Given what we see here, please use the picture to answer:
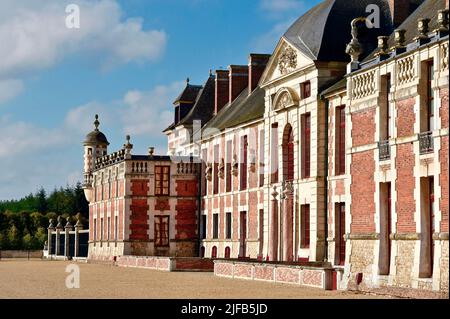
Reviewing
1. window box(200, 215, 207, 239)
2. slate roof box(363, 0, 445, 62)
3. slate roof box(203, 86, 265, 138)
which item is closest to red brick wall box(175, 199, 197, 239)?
window box(200, 215, 207, 239)

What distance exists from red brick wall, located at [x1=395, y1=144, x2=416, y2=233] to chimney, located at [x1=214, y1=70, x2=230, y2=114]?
30.5 m

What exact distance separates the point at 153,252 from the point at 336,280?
1050 inches

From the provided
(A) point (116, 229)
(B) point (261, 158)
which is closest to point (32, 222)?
(A) point (116, 229)

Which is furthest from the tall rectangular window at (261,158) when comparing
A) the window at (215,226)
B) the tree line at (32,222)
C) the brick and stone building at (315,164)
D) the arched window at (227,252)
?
the tree line at (32,222)

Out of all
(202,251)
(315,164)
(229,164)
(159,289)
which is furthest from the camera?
(202,251)

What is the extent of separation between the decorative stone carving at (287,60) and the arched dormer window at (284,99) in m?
0.75

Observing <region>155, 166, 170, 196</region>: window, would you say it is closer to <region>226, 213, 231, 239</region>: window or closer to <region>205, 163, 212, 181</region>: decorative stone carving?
<region>205, 163, 212, 181</region>: decorative stone carving

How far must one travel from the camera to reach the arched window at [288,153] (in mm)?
37188

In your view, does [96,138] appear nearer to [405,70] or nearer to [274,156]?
[274,156]

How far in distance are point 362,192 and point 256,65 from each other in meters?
23.2

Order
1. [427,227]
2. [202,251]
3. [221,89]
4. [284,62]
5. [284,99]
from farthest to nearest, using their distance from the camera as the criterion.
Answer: [221,89] → [202,251] → [284,99] → [284,62] → [427,227]

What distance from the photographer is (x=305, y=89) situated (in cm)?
3575

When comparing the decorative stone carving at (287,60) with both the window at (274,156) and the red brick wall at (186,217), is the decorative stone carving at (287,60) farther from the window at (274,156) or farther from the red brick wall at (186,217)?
the red brick wall at (186,217)
